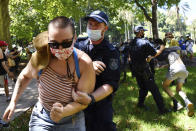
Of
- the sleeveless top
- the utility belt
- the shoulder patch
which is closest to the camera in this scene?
the sleeveless top

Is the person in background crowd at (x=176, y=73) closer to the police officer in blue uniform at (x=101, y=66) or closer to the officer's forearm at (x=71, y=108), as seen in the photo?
the police officer in blue uniform at (x=101, y=66)

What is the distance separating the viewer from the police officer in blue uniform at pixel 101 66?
2000 millimetres

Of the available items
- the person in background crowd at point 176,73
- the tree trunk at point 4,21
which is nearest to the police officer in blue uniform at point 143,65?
the person in background crowd at point 176,73

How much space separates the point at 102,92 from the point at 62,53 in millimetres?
484

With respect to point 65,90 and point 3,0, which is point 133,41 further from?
point 3,0

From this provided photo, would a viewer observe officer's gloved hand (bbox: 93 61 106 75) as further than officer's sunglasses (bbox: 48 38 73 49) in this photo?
Yes

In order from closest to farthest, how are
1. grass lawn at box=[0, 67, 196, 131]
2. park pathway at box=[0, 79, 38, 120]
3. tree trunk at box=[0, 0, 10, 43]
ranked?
grass lawn at box=[0, 67, 196, 131]
park pathway at box=[0, 79, 38, 120]
tree trunk at box=[0, 0, 10, 43]

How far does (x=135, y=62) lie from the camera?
4883 mm

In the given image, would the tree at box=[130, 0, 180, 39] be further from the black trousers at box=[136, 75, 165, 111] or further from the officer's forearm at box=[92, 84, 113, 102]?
the officer's forearm at box=[92, 84, 113, 102]

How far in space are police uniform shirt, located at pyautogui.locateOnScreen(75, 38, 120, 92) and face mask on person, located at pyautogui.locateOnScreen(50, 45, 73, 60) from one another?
0.44 meters

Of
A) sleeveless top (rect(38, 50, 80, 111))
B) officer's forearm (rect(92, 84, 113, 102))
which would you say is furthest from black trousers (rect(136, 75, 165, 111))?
sleeveless top (rect(38, 50, 80, 111))

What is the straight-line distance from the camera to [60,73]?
1750 mm

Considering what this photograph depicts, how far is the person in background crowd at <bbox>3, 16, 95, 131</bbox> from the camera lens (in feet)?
5.31

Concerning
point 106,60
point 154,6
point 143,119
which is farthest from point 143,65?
point 154,6
